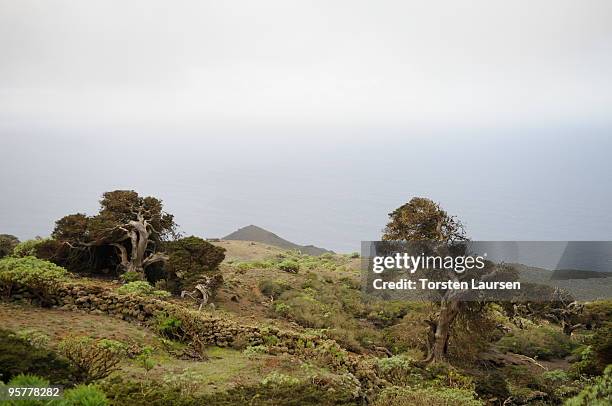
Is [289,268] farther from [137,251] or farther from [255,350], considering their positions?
[255,350]

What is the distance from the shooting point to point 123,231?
2095cm

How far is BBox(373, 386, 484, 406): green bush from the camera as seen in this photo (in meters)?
9.87

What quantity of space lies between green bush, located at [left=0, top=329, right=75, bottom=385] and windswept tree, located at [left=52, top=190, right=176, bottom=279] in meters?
11.6

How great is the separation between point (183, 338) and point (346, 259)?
2550 cm

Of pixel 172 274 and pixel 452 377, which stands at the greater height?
pixel 172 274

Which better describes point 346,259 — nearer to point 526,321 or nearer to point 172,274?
point 526,321

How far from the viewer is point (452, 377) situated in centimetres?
1360

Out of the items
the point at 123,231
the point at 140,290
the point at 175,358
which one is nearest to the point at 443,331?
the point at 175,358

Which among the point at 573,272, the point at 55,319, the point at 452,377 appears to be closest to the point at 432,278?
the point at 452,377

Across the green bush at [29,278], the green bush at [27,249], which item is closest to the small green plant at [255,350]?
the green bush at [29,278]

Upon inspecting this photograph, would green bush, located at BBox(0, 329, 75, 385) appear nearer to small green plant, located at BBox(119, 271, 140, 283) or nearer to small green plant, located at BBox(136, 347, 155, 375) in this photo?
small green plant, located at BBox(136, 347, 155, 375)

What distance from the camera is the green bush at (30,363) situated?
760 cm

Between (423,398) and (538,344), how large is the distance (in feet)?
41.0

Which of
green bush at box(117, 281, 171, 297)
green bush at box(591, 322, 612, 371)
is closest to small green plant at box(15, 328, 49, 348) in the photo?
green bush at box(117, 281, 171, 297)
